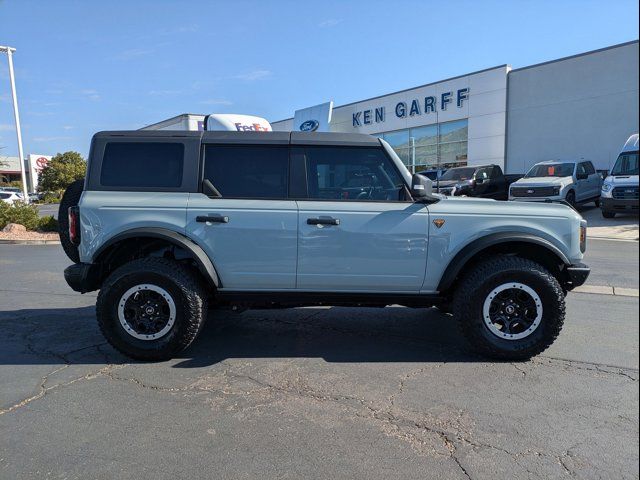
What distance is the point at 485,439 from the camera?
2928 mm

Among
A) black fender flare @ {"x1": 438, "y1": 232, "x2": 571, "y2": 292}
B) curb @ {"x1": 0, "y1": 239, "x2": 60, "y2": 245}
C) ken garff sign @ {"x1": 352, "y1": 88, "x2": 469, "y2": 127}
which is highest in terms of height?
ken garff sign @ {"x1": 352, "y1": 88, "x2": 469, "y2": 127}

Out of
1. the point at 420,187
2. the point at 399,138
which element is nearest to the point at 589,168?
the point at 399,138

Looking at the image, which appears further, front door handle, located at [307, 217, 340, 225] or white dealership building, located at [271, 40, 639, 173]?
white dealership building, located at [271, 40, 639, 173]

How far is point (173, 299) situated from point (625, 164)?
52.2 ft

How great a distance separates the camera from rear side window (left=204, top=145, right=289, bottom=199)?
4355 millimetres

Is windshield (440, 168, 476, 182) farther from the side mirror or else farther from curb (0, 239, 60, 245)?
the side mirror

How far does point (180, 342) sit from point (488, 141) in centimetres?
2218

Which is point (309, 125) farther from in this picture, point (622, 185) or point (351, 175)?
point (351, 175)

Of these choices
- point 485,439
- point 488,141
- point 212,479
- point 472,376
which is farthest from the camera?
point 488,141

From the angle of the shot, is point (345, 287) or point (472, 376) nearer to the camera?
point (472, 376)

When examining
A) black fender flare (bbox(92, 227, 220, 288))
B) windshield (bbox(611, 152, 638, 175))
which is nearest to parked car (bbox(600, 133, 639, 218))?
windshield (bbox(611, 152, 638, 175))

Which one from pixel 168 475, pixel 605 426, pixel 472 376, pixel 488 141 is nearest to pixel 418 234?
pixel 472 376

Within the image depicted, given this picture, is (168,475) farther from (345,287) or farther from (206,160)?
(206,160)

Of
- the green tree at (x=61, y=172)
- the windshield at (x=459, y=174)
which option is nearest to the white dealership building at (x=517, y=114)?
the windshield at (x=459, y=174)
